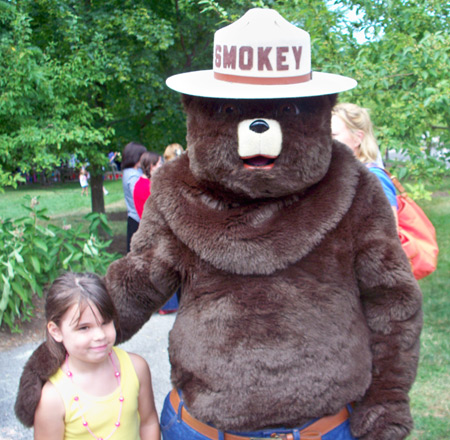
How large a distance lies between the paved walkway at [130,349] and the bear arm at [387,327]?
254cm

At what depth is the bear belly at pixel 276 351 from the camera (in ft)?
5.85

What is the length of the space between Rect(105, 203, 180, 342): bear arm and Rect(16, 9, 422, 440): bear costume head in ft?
0.41

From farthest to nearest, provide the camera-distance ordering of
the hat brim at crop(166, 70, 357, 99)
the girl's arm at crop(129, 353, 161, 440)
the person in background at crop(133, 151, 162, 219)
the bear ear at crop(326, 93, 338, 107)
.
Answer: the person in background at crop(133, 151, 162, 219), the girl's arm at crop(129, 353, 161, 440), the bear ear at crop(326, 93, 338, 107), the hat brim at crop(166, 70, 357, 99)

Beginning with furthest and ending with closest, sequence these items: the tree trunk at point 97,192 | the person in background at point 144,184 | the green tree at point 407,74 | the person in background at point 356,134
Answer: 1. the tree trunk at point 97,192
2. the person in background at point 144,184
3. the green tree at point 407,74
4. the person in background at point 356,134

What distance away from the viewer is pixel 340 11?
4621 mm

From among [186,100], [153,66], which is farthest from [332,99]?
[153,66]

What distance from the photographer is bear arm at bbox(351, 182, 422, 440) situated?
1.84 metres

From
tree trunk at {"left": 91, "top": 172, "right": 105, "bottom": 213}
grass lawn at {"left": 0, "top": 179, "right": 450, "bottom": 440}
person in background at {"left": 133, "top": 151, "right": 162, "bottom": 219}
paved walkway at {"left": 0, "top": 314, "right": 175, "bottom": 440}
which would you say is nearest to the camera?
grass lawn at {"left": 0, "top": 179, "right": 450, "bottom": 440}

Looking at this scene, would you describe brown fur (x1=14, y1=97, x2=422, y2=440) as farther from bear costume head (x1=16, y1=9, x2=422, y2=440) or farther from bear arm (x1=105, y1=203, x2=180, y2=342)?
bear arm (x1=105, y1=203, x2=180, y2=342)

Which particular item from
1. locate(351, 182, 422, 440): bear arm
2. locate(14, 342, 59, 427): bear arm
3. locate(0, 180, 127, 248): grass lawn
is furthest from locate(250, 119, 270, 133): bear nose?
locate(0, 180, 127, 248): grass lawn

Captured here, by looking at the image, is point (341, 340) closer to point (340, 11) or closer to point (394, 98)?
point (394, 98)

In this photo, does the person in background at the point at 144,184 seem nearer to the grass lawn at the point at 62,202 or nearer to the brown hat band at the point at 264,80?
the brown hat band at the point at 264,80

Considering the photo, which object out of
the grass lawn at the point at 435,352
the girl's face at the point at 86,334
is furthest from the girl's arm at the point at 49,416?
the grass lawn at the point at 435,352

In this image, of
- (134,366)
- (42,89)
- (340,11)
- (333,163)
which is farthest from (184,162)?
(42,89)
